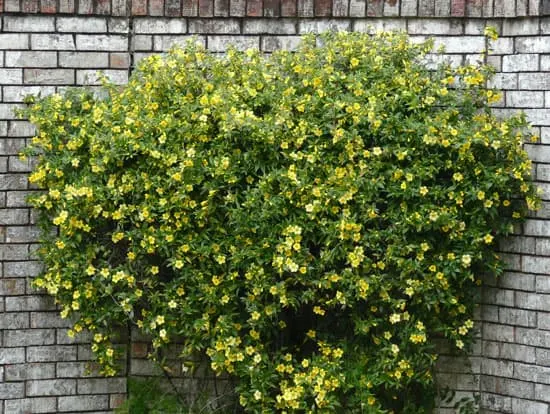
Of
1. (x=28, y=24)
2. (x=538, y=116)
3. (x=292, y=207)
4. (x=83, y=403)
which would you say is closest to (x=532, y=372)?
(x=538, y=116)

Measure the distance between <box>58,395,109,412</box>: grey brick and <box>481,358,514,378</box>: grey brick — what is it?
6.40ft

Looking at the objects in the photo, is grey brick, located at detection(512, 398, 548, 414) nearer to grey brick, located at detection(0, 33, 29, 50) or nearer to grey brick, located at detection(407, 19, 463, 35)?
grey brick, located at detection(407, 19, 463, 35)

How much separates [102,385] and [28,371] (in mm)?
383

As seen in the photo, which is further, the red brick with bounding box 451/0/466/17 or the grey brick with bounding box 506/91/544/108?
the red brick with bounding box 451/0/466/17

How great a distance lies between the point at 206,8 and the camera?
4.39 metres

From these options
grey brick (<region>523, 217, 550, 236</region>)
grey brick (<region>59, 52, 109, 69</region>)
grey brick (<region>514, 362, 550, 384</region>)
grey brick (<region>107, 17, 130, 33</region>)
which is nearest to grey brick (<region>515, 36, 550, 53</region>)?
grey brick (<region>523, 217, 550, 236</region>)

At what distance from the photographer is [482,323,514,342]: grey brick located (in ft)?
13.9

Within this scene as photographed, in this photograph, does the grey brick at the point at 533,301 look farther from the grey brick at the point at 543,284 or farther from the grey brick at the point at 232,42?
the grey brick at the point at 232,42

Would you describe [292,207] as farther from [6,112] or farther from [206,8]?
[6,112]

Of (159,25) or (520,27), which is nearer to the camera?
(520,27)

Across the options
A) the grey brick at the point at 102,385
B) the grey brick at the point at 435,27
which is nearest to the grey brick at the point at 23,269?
the grey brick at the point at 102,385

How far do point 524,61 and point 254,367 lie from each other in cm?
198

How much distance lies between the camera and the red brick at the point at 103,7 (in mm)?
4383

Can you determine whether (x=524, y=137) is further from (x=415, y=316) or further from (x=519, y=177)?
(x=415, y=316)
